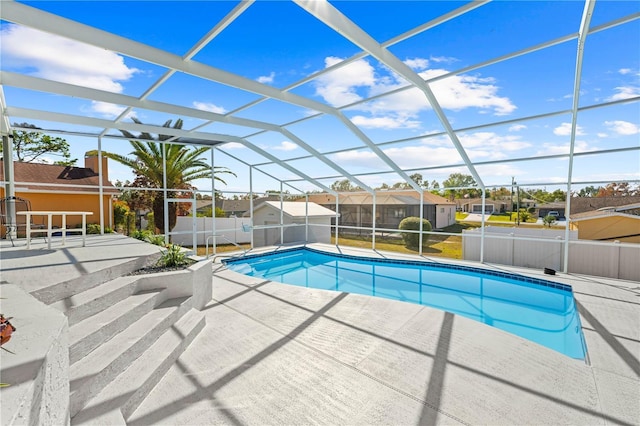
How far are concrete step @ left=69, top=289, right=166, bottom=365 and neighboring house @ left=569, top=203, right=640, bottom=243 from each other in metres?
10.5

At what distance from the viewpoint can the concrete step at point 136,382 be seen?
2541 millimetres

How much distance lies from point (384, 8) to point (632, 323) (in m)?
6.22

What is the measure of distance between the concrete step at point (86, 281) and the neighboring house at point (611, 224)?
35.2 feet

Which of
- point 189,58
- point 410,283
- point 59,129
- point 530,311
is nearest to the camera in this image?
point 189,58

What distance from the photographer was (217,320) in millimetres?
5012

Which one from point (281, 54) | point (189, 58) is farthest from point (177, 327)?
point (281, 54)

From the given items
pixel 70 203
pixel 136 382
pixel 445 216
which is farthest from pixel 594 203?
pixel 70 203

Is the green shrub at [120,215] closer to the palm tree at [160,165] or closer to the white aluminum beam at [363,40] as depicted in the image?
the palm tree at [160,165]

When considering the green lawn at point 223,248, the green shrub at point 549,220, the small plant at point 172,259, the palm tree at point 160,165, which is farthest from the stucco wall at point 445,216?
the small plant at point 172,259

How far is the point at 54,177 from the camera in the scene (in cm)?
964

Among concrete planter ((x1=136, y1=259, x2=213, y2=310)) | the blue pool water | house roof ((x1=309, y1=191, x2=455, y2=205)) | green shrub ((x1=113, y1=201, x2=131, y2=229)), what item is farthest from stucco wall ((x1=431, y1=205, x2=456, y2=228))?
green shrub ((x1=113, y1=201, x2=131, y2=229))

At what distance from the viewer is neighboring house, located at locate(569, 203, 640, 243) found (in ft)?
26.6

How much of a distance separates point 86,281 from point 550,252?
35.5 feet

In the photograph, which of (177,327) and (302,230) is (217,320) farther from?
(302,230)
